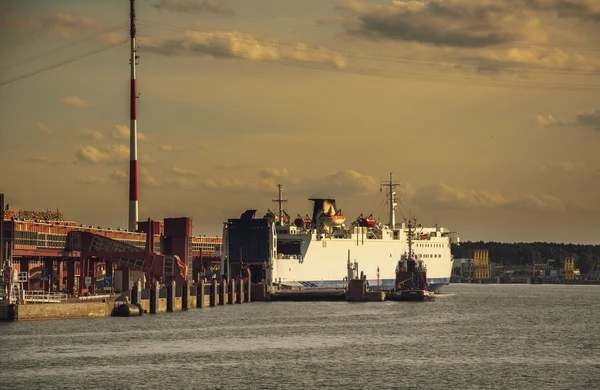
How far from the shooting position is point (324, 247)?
528 ft

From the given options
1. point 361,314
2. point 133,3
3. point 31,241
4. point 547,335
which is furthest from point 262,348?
point 133,3

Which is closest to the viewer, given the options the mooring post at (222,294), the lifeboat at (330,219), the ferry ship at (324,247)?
the mooring post at (222,294)

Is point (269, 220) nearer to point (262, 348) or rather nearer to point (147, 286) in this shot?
point (147, 286)

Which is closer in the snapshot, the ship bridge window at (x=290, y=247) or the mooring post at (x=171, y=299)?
the mooring post at (x=171, y=299)

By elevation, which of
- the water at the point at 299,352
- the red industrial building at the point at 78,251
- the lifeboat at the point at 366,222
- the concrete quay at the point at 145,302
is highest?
the lifeboat at the point at 366,222

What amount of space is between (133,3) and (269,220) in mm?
32148

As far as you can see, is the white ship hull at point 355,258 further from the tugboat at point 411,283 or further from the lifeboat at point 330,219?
the tugboat at point 411,283

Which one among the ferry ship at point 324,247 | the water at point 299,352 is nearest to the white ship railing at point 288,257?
the ferry ship at point 324,247

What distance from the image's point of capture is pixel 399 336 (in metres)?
84.4

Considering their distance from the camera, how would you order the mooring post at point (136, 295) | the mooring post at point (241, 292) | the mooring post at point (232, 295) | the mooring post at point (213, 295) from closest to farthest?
1. the mooring post at point (136, 295)
2. the mooring post at point (213, 295)
3. the mooring post at point (232, 295)
4. the mooring post at point (241, 292)

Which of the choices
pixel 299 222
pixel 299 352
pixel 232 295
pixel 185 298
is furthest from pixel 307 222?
pixel 299 352

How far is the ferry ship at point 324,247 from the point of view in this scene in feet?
494

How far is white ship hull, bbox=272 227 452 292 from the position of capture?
6112 inches

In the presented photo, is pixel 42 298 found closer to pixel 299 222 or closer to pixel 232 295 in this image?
pixel 232 295
